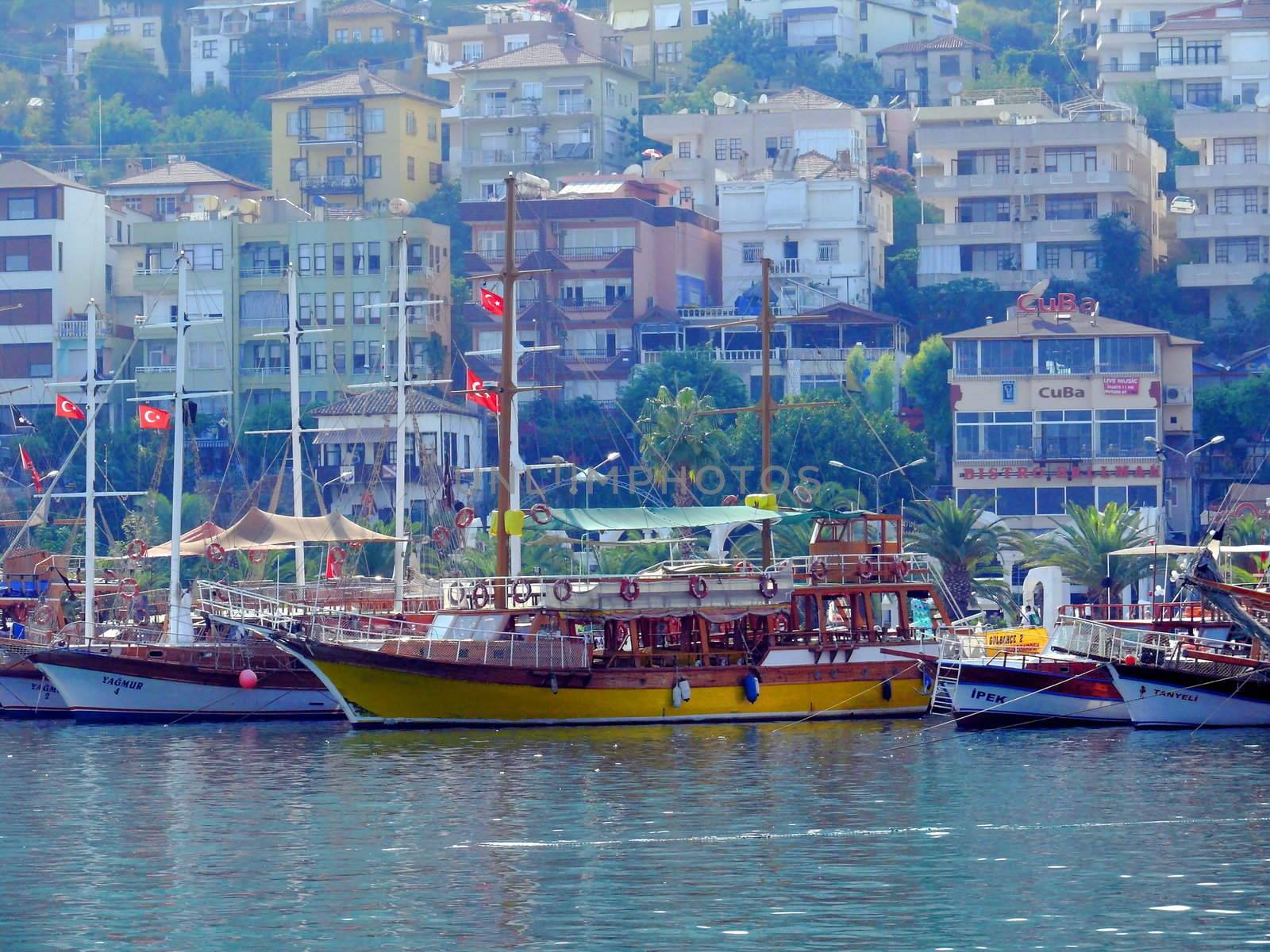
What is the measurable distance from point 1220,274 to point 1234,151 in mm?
7378

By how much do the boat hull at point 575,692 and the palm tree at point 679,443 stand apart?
20.7 m

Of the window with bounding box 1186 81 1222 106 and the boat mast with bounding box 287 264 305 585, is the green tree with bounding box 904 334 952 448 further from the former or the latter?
the boat mast with bounding box 287 264 305 585

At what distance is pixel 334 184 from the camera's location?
15638 cm

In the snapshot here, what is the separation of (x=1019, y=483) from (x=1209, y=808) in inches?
2560

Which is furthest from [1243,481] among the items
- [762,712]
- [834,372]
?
[762,712]

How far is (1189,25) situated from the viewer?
6161 inches

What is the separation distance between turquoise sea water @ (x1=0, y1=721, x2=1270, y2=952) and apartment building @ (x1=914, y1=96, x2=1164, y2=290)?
242 feet

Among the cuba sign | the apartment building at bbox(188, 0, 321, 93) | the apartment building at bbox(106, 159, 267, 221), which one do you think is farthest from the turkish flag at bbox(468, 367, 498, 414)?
the apartment building at bbox(188, 0, 321, 93)

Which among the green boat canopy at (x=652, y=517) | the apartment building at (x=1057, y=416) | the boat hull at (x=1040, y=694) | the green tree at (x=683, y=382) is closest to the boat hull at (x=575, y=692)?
the boat hull at (x=1040, y=694)

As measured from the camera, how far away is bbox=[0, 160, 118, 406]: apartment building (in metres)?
132

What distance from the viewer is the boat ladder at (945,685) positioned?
62.8 metres

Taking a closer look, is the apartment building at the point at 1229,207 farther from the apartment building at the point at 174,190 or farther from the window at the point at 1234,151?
the apartment building at the point at 174,190

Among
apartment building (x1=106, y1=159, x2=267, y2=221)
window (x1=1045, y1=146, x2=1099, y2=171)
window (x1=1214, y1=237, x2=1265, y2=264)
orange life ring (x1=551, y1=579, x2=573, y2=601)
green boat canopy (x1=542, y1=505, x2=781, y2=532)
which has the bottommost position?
orange life ring (x1=551, y1=579, x2=573, y2=601)

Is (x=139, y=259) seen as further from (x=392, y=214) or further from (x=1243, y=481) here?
(x=1243, y=481)
